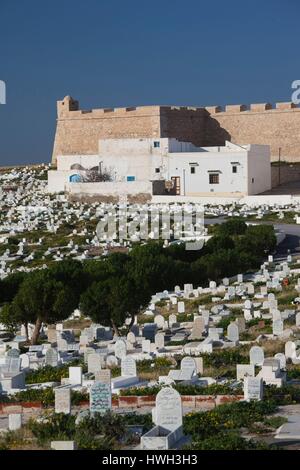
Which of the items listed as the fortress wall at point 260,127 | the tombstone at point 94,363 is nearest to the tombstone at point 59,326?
the tombstone at point 94,363

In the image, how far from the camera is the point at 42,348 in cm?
1728

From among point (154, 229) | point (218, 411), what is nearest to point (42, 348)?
point (218, 411)

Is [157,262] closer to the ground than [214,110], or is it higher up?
closer to the ground

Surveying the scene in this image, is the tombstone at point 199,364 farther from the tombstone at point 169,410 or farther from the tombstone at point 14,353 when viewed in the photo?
the tombstone at point 169,410

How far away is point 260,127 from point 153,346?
44.8 m

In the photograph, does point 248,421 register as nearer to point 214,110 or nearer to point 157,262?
point 157,262

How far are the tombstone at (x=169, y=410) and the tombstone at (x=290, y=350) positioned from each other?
16.1 feet

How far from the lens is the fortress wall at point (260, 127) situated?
58875mm

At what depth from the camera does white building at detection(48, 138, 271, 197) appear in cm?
4775

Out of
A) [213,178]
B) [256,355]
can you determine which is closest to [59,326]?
[256,355]

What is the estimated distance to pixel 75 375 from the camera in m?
13.4

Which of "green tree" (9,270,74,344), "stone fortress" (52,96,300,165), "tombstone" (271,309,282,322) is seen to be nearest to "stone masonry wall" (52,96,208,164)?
"stone fortress" (52,96,300,165)

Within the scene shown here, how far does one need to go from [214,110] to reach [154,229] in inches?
1000

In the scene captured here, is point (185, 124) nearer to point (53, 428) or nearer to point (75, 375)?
point (75, 375)
